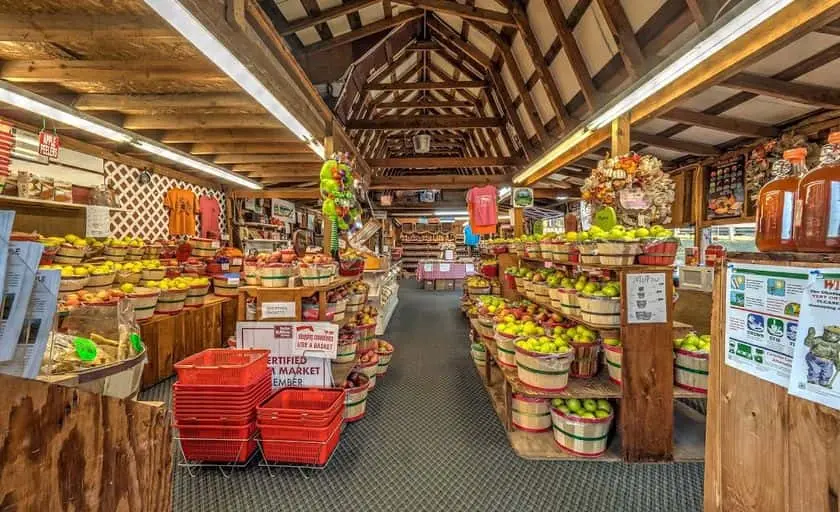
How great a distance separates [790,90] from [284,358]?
545 centimetres

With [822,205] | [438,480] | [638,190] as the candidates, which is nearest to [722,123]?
[638,190]

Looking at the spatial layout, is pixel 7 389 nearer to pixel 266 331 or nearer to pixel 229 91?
pixel 266 331

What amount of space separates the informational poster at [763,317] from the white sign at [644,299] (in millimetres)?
1554

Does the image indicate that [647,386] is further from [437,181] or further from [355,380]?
[437,181]

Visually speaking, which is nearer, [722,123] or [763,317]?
[763,317]

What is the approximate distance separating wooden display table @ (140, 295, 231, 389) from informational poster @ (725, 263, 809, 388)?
437cm

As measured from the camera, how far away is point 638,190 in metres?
3.25

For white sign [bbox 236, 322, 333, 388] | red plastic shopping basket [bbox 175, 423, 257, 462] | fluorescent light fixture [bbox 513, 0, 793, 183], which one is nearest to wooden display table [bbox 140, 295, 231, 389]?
white sign [bbox 236, 322, 333, 388]

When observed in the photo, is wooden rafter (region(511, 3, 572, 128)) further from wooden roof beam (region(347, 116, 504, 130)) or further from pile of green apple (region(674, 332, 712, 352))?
pile of green apple (region(674, 332, 712, 352))

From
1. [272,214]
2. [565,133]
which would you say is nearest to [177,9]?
[565,133]

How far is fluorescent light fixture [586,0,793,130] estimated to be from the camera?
195cm

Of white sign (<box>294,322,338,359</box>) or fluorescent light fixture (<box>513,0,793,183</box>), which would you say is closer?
fluorescent light fixture (<box>513,0,793,183</box>)

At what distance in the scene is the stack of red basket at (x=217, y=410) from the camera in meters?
2.39

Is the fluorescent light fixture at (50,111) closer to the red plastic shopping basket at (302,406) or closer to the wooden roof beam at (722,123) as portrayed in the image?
the red plastic shopping basket at (302,406)
